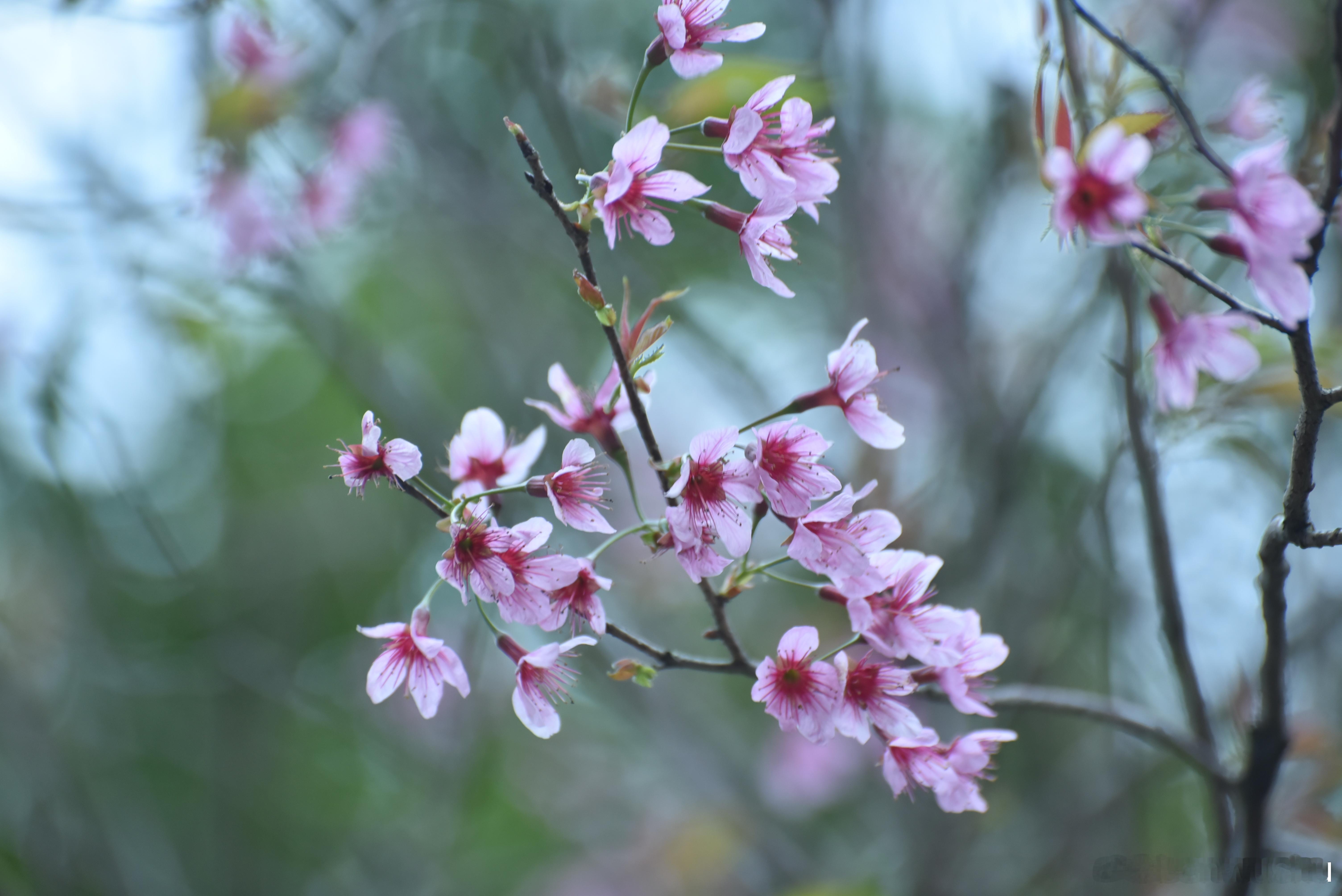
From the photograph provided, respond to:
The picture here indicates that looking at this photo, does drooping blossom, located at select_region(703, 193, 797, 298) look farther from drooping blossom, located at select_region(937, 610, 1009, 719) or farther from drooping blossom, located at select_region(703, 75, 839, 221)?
drooping blossom, located at select_region(937, 610, 1009, 719)

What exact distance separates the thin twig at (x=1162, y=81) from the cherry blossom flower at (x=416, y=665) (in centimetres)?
106

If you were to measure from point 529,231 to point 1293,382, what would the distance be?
7.26 feet

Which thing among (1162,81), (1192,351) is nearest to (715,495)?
(1162,81)

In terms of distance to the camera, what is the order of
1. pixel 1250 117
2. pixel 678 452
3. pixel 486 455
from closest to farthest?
pixel 486 455
pixel 1250 117
pixel 678 452

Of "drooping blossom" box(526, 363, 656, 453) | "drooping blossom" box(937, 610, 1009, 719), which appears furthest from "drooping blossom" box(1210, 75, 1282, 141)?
"drooping blossom" box(526, 363, 656, 453)

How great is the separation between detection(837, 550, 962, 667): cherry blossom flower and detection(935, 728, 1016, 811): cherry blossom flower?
13 cm

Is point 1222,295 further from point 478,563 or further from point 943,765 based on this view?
point 478,563

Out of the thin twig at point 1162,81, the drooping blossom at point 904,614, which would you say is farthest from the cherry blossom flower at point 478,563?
the thin twig at point 1162,81

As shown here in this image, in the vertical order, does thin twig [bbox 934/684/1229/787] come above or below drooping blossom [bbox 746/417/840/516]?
below

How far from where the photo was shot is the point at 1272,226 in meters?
0.90

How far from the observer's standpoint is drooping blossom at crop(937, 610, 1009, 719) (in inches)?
44.4

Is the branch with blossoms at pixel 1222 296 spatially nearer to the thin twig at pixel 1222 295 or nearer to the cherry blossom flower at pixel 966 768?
the thin twig at pixel 1222 295

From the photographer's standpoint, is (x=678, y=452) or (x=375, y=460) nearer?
(x=375, y=460)

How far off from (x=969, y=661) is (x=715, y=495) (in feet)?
1.39
